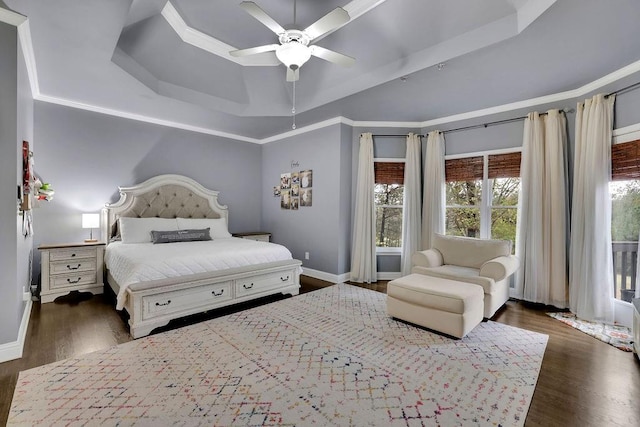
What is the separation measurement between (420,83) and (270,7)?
6.26 feet

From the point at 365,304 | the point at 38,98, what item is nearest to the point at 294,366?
the point at 365,304

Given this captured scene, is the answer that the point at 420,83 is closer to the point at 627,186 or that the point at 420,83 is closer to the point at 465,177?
the point at 465,177

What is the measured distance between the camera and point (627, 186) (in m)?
3.21

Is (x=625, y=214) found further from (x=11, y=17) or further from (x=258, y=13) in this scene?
(x=11, y=17)

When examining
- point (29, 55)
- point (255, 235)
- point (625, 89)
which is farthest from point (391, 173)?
point (29, 55)

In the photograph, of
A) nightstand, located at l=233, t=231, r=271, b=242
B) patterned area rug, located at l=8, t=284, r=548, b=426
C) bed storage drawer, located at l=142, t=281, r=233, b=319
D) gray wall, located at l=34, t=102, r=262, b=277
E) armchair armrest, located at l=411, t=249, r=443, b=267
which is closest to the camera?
patterned area rug, located at l=8, t=284, r=548, b=426

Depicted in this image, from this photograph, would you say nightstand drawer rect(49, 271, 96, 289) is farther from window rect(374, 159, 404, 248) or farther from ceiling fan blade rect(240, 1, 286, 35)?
window rect(374, 159, 404, 248)

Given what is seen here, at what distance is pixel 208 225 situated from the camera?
4891 mm

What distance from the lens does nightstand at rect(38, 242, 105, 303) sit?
3.65m

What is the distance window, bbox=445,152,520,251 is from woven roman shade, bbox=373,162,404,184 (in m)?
0.74

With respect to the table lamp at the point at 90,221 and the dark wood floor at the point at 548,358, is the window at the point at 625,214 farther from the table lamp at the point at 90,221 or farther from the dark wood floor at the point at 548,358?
the table lamp at the point at 90,221

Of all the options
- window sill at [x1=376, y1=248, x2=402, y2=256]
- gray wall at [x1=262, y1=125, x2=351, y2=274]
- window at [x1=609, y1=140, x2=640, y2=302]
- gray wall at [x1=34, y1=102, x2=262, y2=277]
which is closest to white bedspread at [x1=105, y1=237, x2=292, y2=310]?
gray wall at [x1=34, y1=102, x2=262, y2=277]

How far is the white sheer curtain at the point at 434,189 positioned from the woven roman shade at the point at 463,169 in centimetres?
15

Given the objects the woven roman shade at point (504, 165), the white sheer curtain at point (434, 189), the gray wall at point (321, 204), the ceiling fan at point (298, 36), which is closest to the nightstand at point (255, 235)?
the gray wall at point (321, 204)
